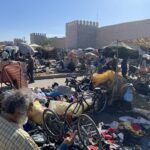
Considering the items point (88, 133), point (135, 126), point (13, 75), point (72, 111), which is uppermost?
point (13, 75)

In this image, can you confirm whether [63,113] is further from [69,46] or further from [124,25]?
[69,46]

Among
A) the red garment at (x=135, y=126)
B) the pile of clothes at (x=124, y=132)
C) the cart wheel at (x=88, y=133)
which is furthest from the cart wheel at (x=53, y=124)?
the red garment at (x=135, y=126)

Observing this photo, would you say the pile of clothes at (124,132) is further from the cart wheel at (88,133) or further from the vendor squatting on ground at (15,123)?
the vendor squatting on ground at (15,123)

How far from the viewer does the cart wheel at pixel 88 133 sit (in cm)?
602

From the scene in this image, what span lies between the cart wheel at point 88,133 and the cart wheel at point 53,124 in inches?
27.1

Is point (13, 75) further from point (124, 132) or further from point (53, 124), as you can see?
point (124, 132)

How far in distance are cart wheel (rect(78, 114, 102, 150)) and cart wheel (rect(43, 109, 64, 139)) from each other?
689 mm

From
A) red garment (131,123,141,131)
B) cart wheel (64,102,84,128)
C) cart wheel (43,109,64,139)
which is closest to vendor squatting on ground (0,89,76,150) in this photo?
cart wheel (43,109,64,139)

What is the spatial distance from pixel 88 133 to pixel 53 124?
1.11 metres

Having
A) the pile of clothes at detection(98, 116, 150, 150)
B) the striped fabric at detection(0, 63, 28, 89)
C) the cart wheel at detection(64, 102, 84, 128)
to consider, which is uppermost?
the striped fabric at detection(0, 63, 28, 89)

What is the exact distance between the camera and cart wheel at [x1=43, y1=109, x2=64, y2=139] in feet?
22.2

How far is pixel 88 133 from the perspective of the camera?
6.09 meters

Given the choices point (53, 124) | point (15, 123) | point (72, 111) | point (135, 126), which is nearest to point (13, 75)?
point (72, 111)

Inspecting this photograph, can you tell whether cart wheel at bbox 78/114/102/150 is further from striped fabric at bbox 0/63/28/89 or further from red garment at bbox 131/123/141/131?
striped fabric at bbox 0/63/28/89
